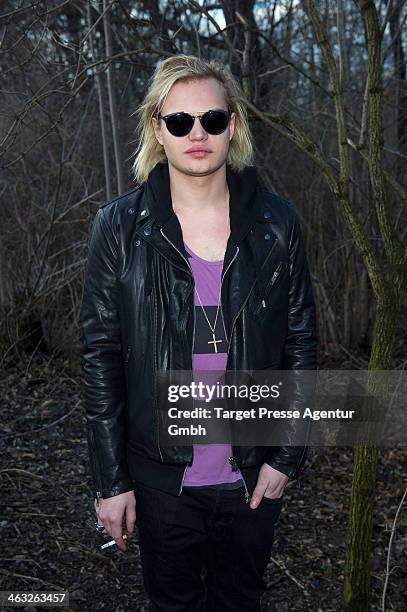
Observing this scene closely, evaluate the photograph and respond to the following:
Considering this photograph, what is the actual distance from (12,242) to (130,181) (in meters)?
1.29

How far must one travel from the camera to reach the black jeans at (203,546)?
191 cm

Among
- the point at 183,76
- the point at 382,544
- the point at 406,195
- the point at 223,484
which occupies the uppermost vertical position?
the point at 183,76

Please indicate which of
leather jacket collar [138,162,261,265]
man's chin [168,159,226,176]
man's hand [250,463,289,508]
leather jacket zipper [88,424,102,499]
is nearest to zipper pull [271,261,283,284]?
leather jacket collar [138,162,261,265]

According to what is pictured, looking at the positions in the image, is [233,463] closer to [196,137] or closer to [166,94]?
[196,137]

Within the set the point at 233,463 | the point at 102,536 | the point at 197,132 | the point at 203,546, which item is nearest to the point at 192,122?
the point at 197,132

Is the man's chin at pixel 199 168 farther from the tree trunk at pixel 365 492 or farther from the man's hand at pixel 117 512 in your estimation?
the man's hand at pixel 117 512

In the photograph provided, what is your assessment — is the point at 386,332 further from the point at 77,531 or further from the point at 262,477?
the point at 77,531

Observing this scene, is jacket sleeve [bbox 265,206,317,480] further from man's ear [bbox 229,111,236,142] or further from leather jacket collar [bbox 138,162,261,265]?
man's ear [bbox 229,111,236,142]

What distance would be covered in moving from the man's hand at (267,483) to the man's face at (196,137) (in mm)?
887

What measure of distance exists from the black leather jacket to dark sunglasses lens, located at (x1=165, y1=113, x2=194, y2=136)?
0.17 metres

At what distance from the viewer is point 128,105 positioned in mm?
7480

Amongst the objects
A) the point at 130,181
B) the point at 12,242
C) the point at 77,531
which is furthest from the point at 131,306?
the point at 12,242

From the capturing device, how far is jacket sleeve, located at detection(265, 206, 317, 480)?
1944 millimetres

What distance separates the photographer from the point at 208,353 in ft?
6.15
